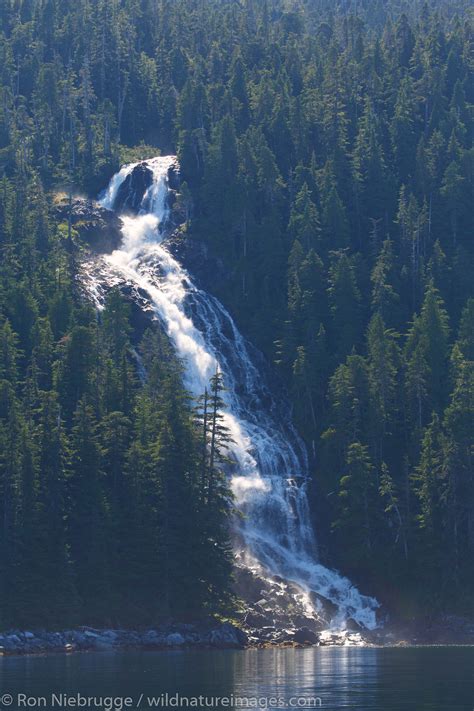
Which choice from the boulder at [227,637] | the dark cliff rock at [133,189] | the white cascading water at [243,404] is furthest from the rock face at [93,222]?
the boulder at [227,637]

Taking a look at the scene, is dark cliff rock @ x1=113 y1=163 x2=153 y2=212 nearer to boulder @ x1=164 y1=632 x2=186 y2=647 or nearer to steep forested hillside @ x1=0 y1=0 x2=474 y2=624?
steep forested hillside @ x1=0 y1=0 x2=474 y2=624

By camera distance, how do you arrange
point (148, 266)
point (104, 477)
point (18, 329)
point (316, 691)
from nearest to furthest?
point (316, 691) → point (104, 477) → point (18, 329) → point (148, 266)

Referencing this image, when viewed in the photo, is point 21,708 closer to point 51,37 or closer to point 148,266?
point 148,266

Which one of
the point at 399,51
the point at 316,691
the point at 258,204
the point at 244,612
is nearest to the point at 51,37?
the point at 399,51

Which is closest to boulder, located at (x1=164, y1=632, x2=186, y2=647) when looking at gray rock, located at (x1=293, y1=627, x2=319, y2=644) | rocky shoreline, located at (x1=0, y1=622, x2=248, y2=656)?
rocky shoreline, located at (x1=0, y1=622, x2=248, y2=656)

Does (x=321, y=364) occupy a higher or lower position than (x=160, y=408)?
higher

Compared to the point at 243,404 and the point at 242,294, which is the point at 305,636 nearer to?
the point at 243,404

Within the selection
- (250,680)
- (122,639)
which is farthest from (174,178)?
(250,680)
